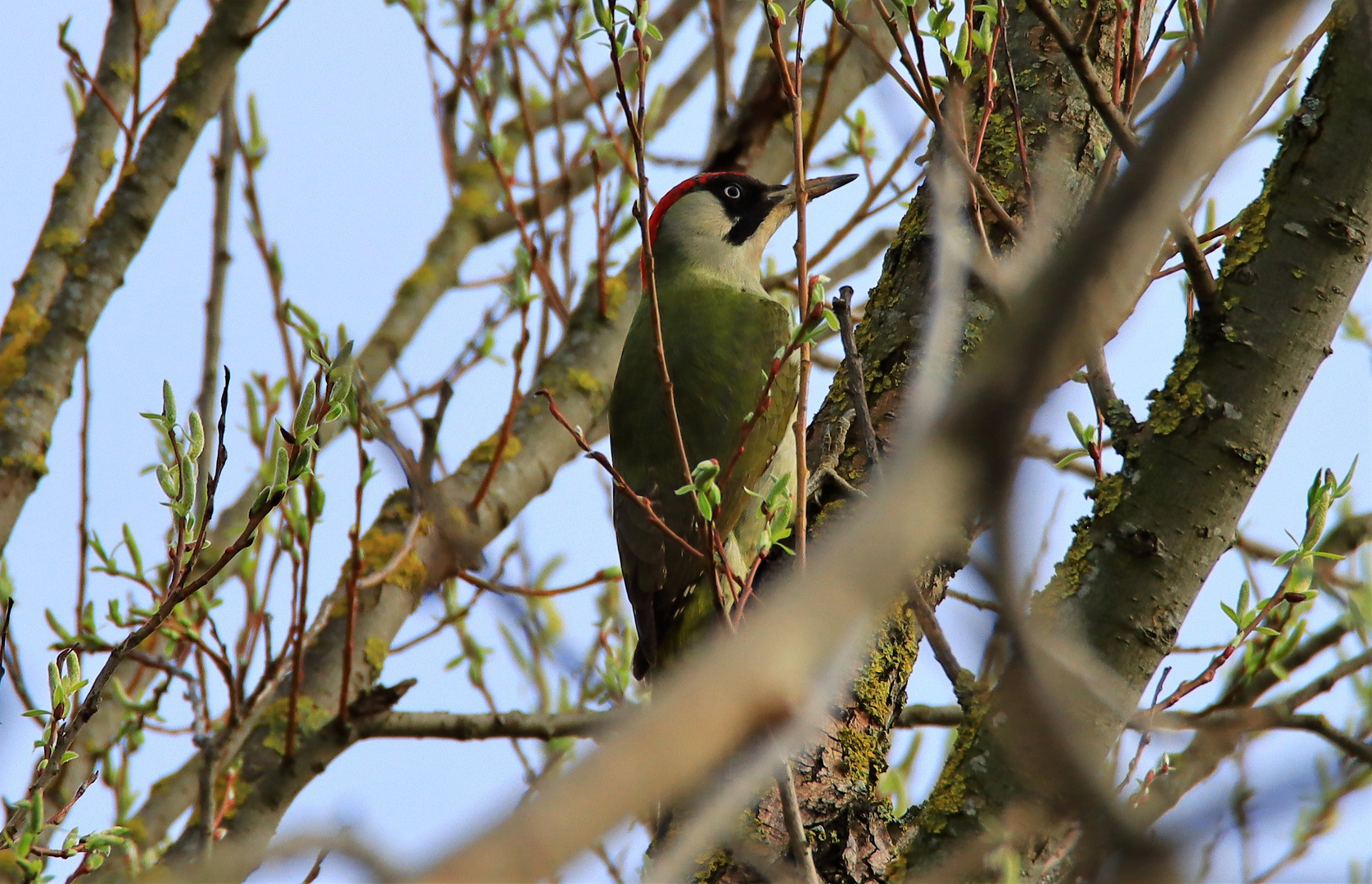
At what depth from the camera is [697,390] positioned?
448 cm

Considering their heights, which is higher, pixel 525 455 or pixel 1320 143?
pixel 525 455

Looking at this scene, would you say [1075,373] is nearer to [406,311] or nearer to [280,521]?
[280,521]

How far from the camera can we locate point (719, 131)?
5457mm

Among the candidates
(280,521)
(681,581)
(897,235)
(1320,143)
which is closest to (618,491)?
(681,581)

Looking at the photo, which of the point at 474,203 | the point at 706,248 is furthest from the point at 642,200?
the point at 474,203

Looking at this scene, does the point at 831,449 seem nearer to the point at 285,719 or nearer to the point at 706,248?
the point at 285,719

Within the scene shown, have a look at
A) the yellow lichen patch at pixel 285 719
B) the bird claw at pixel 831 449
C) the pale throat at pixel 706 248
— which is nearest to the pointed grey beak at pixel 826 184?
the pale throat at pixel 706 248

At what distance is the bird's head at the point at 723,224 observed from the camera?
5.25m

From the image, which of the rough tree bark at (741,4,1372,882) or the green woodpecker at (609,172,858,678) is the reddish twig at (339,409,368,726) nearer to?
the green woodpecker at (609,172,858,678)

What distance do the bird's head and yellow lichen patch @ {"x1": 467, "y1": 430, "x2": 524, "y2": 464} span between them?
4.05 feet

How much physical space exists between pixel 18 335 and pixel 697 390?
7.45ft

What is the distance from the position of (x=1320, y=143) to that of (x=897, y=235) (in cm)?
146

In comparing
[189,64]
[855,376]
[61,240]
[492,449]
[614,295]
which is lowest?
[855,376]

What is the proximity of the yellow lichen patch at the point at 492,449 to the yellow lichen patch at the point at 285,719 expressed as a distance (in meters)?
1.05
